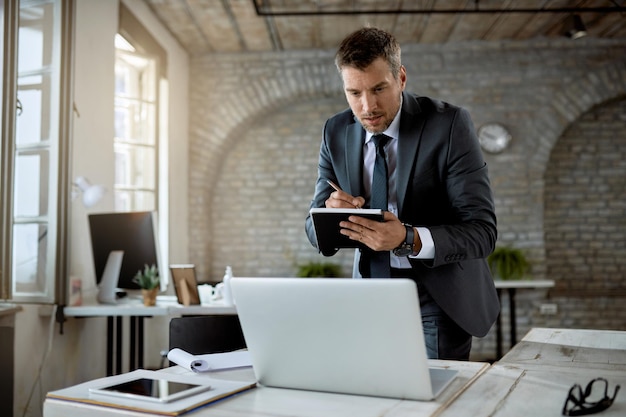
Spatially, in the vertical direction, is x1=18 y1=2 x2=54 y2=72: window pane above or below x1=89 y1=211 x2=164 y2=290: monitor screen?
above

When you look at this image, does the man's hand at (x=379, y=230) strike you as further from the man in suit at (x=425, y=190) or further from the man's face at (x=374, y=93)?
the man's face at (x=374, y=93)

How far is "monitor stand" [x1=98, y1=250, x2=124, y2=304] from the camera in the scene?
354 centimetres

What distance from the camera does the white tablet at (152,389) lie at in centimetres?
108

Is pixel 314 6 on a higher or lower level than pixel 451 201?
higher

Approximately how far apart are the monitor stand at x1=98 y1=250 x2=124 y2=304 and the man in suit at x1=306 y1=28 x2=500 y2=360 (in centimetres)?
190

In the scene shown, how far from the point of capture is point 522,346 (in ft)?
5.64

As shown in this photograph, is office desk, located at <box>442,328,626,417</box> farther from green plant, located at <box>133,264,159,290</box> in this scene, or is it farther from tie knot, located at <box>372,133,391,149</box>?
green plant, located at <box>133,264,159,290</box>

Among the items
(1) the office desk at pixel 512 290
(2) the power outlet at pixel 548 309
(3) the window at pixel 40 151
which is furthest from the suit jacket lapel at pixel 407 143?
(2) the power outlet at pixel 548 309

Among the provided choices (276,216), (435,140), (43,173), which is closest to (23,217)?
(43,173)

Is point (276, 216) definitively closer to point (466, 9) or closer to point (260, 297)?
point (466, 9)

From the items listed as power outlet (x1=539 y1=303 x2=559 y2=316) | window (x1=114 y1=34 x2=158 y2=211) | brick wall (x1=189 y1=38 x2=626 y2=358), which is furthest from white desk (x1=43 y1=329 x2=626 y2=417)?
brick wall (x1=189 y1=38 x2=626 y2=358)

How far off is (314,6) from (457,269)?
3655mm

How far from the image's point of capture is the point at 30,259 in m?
3.37

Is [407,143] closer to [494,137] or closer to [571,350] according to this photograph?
[571,350]
